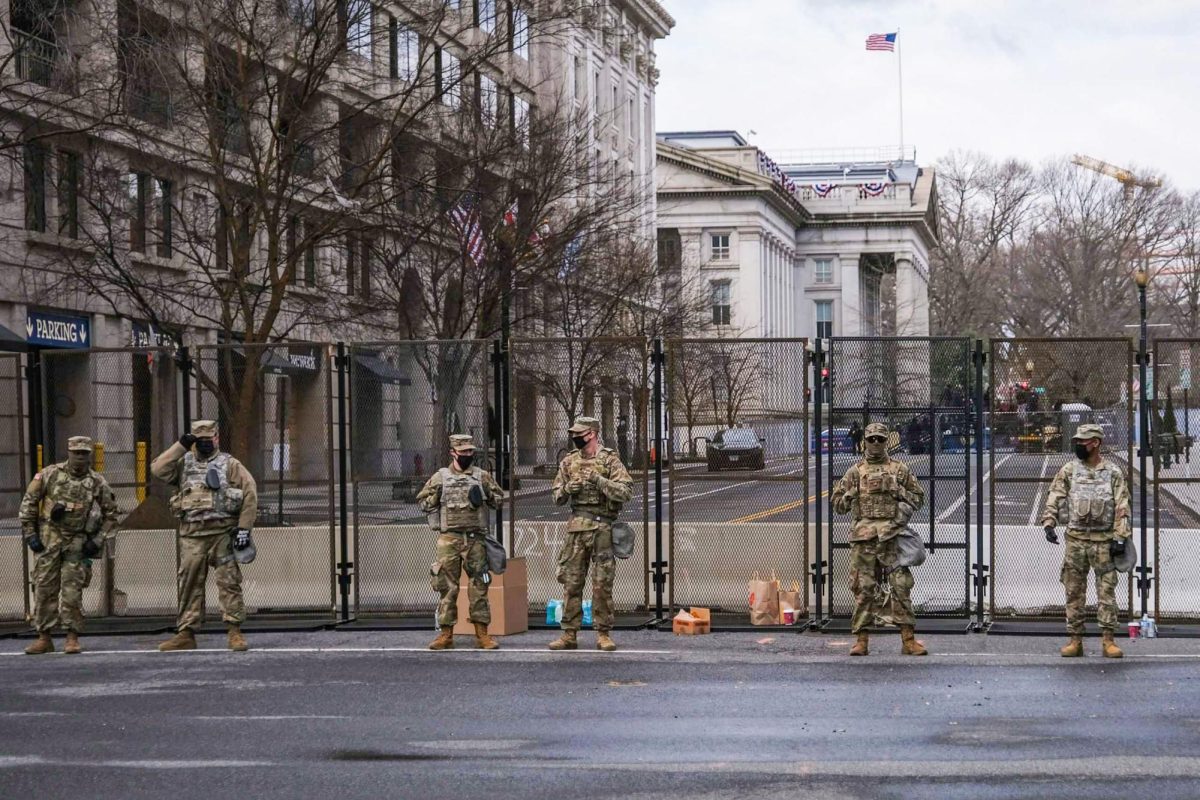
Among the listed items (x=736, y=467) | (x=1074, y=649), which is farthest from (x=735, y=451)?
(x=1074, y=649)

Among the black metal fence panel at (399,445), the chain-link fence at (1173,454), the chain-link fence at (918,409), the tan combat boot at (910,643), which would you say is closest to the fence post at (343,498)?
the black metal fence panel at (399,445)

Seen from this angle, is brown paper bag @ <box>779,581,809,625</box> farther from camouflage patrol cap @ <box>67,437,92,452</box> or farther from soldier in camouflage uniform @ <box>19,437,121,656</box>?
camouflage patrol cap @ <box>67,437,92,452</box>

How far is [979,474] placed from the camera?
14875 mm

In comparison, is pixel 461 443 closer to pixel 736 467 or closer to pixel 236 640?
pixel 236 640

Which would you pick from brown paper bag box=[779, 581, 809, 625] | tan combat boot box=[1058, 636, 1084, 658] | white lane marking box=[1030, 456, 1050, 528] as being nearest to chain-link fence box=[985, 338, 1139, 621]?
white lane marking box=[1030, 456, 1050, 528]

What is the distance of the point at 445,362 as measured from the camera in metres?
16.0

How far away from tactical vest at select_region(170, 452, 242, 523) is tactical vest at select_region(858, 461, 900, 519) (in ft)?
17.2

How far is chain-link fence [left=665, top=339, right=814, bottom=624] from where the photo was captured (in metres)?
15.3

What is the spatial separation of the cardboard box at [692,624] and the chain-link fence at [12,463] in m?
6.40

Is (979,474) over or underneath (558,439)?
underneath

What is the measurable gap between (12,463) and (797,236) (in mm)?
106701

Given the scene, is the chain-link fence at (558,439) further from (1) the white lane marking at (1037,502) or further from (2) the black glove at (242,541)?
(1) the white lane marking at (1037,502)

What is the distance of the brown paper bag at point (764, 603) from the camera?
15117 mm

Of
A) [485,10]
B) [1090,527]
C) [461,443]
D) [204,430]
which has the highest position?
[485,10]
